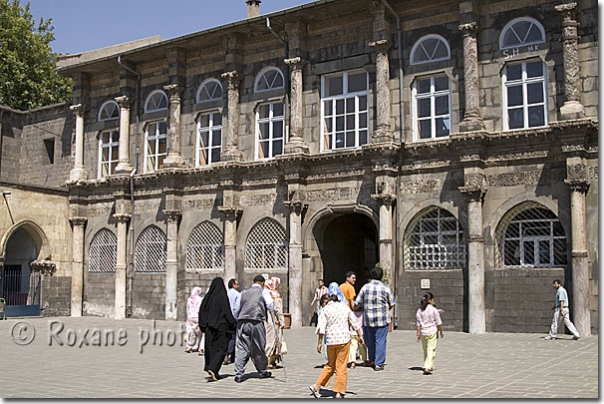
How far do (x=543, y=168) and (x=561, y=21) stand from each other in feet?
12.0

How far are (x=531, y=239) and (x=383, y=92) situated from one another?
5.67 meters

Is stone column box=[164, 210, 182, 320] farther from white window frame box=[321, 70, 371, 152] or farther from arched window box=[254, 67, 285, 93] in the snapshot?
white window frame box=[321, 70, 371, 152]

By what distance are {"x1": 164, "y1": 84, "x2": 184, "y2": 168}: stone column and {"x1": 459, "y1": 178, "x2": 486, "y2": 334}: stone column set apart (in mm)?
10347

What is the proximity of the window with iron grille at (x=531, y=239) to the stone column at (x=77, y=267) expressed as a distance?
624 inches

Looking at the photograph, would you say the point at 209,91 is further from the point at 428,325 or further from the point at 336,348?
the point at 336,348

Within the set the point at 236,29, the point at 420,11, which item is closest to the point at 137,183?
the point at 236,29

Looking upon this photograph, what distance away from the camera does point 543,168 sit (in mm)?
18000

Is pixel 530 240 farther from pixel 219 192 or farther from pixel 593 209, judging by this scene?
pixel 219 192

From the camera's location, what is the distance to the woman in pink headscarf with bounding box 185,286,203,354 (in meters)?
15.1

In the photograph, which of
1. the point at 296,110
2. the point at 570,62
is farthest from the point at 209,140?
the point at 570,62

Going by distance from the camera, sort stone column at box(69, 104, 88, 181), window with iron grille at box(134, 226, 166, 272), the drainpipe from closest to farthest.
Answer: the drainpipe
window with iron grille at box(134, 226, 166, 272)
stone column at box(69, 104, 88, 181)

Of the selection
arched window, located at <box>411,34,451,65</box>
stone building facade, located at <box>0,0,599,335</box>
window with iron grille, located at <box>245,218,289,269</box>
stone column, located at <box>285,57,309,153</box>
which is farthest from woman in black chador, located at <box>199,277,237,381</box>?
arched window, located at <box>411,34,451,65</box>

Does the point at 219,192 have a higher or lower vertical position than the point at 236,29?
lower

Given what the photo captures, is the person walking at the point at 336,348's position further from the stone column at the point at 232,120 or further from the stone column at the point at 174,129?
the stone column at the point at 174,129
